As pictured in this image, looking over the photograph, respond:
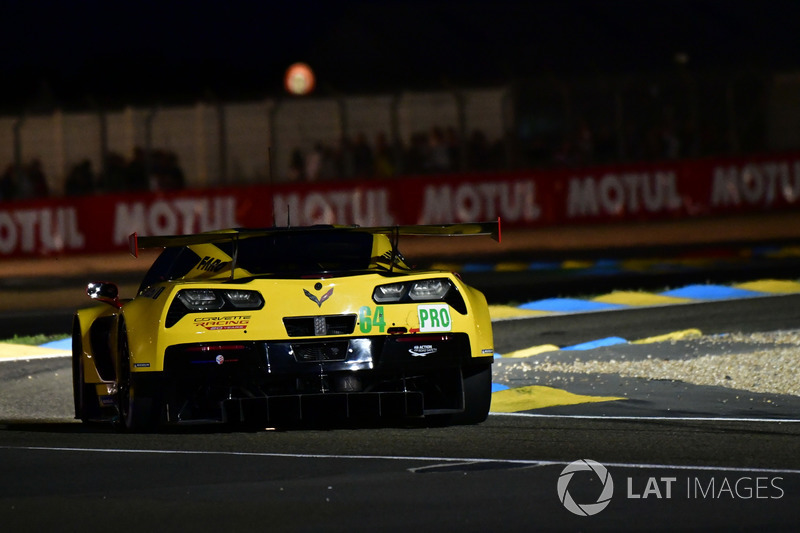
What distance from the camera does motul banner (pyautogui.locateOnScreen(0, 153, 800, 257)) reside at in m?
24.2

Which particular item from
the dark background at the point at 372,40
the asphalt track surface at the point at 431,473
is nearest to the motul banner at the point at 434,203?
the dark background at the point at 372,40

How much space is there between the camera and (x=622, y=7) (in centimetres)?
3872

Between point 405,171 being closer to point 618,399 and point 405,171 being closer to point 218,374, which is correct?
point 618,399

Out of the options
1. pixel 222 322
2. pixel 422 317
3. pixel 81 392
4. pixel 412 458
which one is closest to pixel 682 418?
pixel 422 317

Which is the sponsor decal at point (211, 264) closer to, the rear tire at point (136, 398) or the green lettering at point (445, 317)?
the rear tire at point (136, 398)

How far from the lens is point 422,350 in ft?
27.0

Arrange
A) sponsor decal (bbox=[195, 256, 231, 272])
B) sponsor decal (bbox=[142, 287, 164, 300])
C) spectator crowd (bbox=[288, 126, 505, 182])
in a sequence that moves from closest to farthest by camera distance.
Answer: sponsor decal (bbox=[142, 287, 164, 300]), sponsor decal (bbox=[195, 256, 231, 272]), spectator crowd (bbox=[288, 126, 505, 182])

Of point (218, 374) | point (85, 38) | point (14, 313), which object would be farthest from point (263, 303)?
point (85, 38)

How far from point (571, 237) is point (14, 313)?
32.1 feet

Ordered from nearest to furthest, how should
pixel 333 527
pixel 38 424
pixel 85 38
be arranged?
pixel 333 527, pixel 38 424, pixel 85 38

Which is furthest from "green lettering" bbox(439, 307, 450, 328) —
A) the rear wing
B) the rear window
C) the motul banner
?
the motul banner

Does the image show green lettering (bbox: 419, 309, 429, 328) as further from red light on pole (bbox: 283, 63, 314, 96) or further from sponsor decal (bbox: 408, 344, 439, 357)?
red light on pole (bbox: 283, 63, 314, 96)

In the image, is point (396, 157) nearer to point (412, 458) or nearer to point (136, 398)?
point (136, 398)

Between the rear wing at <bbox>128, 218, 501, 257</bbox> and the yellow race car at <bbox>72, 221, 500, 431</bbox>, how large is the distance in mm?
19
